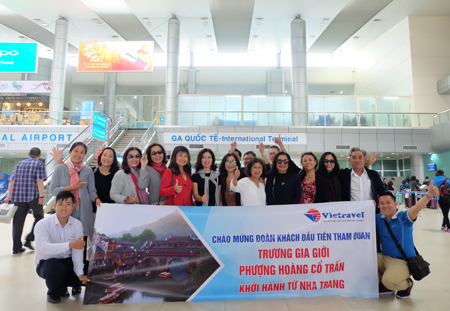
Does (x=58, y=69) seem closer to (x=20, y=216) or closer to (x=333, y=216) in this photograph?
(x=20, y=216)

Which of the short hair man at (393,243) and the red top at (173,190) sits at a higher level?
the red top at (173,190)

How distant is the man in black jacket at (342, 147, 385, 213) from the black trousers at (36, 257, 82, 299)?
3.34 m

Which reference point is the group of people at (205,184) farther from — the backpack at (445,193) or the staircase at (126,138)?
the staircase at (126,138)

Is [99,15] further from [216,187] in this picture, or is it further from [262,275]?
[262,275]

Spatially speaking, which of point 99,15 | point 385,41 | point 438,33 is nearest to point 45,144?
point 99,15

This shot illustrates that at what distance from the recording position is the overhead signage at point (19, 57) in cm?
1875

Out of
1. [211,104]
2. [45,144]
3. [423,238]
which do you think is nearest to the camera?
[423,238]

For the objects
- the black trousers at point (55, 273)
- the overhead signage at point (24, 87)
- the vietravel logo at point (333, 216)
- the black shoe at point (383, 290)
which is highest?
the overhead signage at point (24, 87)

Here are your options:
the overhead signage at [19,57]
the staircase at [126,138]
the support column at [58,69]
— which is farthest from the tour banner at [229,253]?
the overhead signage at [19,57]

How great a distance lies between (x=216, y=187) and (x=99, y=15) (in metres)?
20.3

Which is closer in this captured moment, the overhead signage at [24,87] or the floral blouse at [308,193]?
the floral blouse at [308,193]


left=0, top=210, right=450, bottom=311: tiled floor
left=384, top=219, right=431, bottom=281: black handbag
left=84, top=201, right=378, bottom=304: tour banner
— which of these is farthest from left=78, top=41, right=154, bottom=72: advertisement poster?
left=384, top=219, right=431, bottom=281: black handbag

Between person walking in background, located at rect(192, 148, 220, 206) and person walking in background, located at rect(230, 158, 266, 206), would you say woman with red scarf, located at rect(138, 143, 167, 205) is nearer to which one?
person walking in background, located at rect(192, 148, 220, 206)

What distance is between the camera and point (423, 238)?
6.84 m
